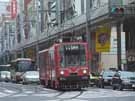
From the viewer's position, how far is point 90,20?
6050 centimetres

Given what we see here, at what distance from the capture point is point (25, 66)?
63.8 meters

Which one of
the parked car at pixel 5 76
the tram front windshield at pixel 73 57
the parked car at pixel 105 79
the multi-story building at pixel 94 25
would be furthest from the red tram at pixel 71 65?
the parked car at pixel 5 76

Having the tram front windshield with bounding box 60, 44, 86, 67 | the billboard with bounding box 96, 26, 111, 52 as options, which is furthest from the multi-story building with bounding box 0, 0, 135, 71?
the tram front windshield with bounding box 60, 44, 86, 67

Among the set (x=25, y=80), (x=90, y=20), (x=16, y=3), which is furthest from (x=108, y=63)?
(x=16, y=3)

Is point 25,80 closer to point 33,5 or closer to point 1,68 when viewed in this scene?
point 1,68

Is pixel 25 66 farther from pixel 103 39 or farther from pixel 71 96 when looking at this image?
pixel 71 96

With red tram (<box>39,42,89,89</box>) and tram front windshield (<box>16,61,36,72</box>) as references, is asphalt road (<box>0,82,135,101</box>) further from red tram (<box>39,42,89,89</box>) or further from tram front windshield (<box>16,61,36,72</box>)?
→ tram front windshield (<box>16,61,36,72</box>)

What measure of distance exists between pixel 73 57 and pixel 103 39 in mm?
30285

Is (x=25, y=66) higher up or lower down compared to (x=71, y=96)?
higher up

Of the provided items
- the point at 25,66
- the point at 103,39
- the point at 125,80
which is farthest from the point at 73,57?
the point at 103,39

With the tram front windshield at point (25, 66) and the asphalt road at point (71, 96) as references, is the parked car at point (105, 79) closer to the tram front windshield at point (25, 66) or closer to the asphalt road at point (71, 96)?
the asphalt road at point (71, 96)

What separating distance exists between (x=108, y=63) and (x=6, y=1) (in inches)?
4899

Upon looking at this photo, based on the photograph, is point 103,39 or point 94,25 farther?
point 103,39

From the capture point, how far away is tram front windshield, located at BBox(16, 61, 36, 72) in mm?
63491
